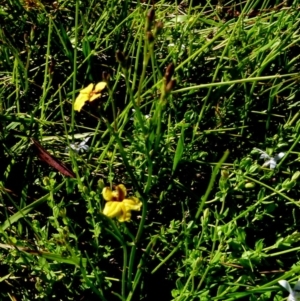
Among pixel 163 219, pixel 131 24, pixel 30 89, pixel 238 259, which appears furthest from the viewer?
pixel 131 24

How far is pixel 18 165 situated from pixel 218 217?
551mm

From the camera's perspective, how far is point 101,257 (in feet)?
3.71

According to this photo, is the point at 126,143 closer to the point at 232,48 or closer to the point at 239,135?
the point at 239,135

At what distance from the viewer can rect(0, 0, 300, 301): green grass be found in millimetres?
1067

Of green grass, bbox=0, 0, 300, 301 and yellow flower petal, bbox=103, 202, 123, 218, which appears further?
green grass, bbox=0, 0, 300, 301

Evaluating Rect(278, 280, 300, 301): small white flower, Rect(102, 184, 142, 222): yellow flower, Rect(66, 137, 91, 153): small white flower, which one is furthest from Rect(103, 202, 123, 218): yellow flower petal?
Rect(66, 137, 91, 153): small white flower

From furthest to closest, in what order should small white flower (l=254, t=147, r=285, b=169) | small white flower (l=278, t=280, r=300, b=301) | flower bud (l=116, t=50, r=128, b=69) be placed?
small white flower (l=254, t=147, r=285, b=169)
small white flower (l=278, t=280, r=300, b=301)
flower bud (l=116, t=50, r=128, b=69)

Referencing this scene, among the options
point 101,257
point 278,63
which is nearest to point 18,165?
point 101,257

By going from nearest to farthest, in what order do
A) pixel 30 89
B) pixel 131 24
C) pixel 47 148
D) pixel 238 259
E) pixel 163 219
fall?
1. pixel 238 259
2. pixel 163 219
3. pixel 47 148
4. pixel 30 89
5. pixel 131 24

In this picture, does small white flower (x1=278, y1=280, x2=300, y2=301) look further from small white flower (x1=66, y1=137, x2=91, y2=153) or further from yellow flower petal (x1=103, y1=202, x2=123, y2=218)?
small white flower (x1=66, y1=137, x2=91, y2=153)

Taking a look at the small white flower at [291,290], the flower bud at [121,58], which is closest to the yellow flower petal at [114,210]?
the flower bud at [121,58]

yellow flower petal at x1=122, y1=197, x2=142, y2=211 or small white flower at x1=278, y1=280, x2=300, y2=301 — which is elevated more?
yellow flower petal at x1=122, y1=197, x2=142, y2=211

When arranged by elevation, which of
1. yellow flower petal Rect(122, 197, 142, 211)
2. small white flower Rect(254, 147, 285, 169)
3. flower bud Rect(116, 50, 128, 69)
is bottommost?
small white flower Rect(254, 147, 285, 169)

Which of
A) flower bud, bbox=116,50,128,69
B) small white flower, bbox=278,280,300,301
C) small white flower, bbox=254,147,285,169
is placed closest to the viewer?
flower bud, bbox=116,50,128,69
